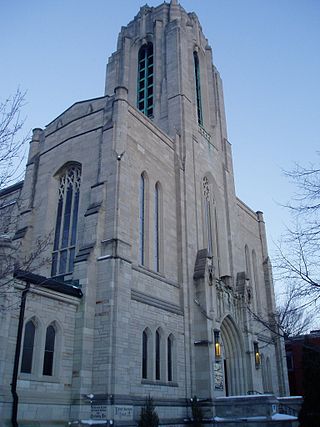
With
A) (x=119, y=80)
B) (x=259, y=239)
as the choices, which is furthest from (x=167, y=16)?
(x=259, y=239)

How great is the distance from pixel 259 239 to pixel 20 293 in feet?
82.5

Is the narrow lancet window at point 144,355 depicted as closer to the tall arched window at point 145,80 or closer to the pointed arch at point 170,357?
the pointed arch at point 170,357

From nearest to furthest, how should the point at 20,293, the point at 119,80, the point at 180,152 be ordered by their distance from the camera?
the point at 20,293 → the point at 180,152 → the point at 119,80

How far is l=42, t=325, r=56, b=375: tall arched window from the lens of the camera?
15.7 metres

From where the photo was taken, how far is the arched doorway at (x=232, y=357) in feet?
79.3

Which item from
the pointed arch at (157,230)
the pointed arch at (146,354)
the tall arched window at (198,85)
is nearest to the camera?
the pointed arch at (146,354)

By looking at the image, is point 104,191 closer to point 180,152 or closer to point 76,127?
point 76,127

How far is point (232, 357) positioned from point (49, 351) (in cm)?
1261

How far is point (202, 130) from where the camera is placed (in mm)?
30609

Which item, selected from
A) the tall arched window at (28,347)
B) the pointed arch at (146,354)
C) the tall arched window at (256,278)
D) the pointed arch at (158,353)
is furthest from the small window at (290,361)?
the tall arched window at (28,347)

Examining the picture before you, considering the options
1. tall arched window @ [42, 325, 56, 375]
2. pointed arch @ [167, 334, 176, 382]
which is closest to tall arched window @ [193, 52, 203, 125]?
pointed arch @ [167, 334, 176, 382]

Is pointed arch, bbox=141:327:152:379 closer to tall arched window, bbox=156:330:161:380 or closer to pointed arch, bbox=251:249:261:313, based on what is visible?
tall arched window, bbox=156:330:161:380

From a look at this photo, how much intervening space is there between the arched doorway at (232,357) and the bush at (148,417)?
8331 mm

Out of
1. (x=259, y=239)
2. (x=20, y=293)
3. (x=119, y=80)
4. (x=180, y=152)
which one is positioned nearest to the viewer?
(x=20, y=293)
